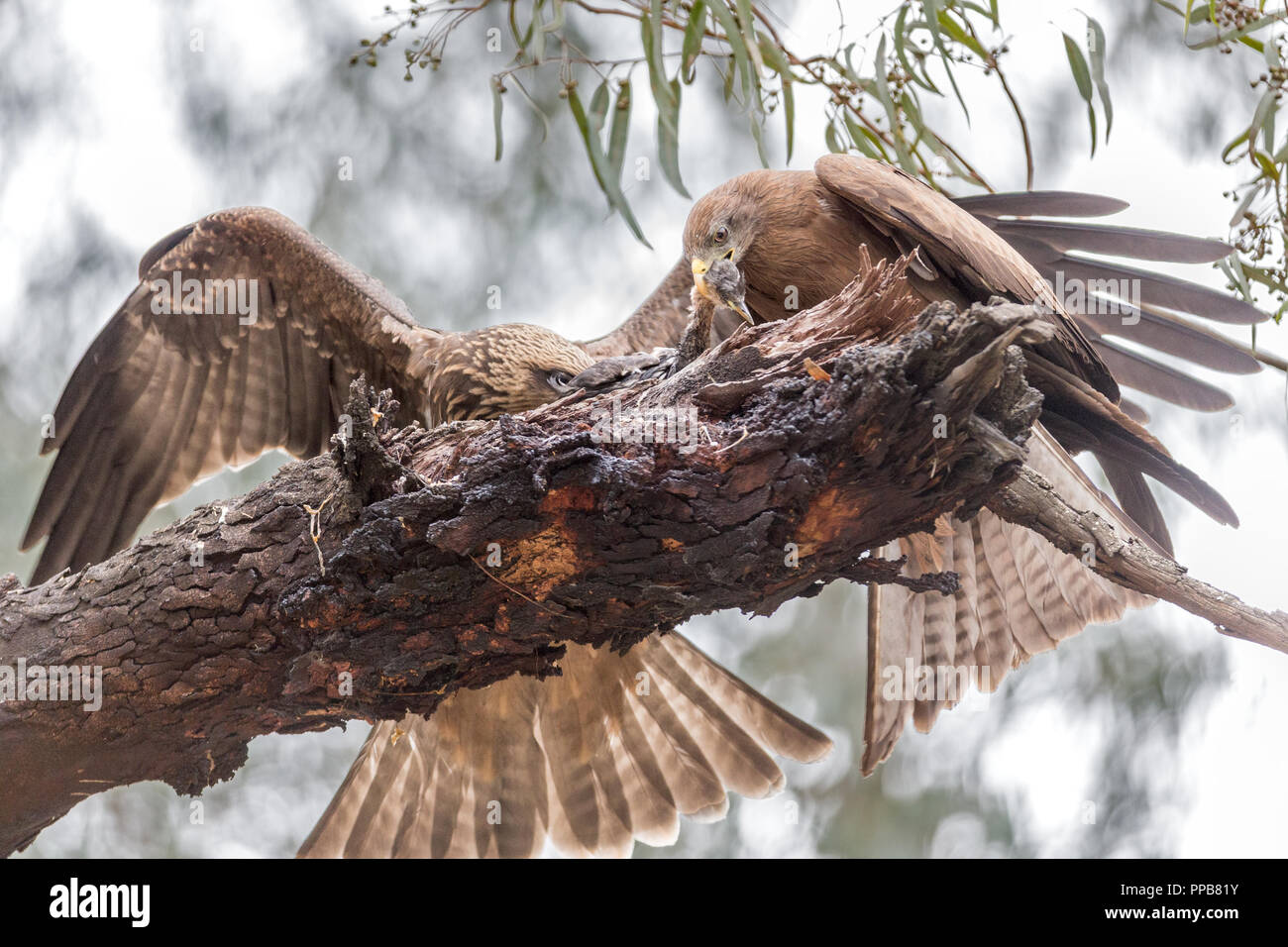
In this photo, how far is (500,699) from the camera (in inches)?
128

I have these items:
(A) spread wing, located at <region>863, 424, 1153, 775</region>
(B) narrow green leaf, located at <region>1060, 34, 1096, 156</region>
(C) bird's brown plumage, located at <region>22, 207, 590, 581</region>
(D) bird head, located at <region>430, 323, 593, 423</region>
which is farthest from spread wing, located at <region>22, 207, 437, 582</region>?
(B) narrow green leaf, located at <region>1060, 34, 1096, 156</region>

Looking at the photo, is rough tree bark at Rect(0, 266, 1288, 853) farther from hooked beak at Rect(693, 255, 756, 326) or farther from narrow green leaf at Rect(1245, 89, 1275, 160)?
narrow green leaf at Rect(1245, 89, 1275, 160)

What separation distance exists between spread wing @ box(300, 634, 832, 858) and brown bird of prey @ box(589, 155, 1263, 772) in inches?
18.9

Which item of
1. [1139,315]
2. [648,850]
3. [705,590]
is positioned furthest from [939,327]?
[648,850]

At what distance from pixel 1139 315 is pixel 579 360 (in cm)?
161

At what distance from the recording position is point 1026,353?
2.58m

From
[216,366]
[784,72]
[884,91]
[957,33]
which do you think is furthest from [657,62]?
[216,366]

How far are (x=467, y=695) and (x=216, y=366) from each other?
163 centimetres

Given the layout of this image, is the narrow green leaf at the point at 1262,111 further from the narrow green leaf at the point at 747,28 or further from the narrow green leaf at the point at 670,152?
the narrow green leaf at the point at 670,152

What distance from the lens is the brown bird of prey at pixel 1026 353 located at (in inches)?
105

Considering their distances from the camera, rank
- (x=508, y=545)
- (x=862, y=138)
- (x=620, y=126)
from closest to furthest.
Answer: (x=508, y=545), (x=620, y=126), (x=862, y=138)

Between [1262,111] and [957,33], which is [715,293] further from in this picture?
[1262,111]

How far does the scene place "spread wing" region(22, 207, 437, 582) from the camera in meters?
3.71

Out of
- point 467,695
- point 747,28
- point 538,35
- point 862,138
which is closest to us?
point 747,28
